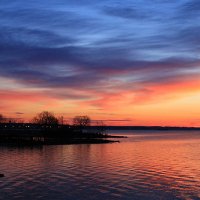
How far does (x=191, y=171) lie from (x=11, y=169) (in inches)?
1246

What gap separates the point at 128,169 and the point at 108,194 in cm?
2326

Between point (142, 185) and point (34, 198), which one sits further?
point (142, 185)

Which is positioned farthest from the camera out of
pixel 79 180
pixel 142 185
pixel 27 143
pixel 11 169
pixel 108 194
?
pixel 27 143

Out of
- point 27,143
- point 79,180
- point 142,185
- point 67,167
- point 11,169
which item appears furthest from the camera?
point 27,143

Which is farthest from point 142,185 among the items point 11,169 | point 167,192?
point 11,169

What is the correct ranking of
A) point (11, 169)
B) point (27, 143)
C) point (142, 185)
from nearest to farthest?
point (142, 185) → point (11, 169) → point (27, 143)

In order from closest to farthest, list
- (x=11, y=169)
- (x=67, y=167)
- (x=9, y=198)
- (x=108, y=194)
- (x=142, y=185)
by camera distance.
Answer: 1. (x=9, y=198)
2. (x=108, y=194)
3. (x=142, y=185)
4. (x=11, y=169)
5. (x=67, y=167)

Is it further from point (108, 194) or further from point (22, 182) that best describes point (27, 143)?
point (108, 194)

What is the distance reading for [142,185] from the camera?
48.8 metres

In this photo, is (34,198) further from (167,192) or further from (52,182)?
(167,192)

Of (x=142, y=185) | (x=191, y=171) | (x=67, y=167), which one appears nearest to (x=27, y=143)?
(x=67, y=167)

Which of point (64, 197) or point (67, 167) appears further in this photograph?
point (67, 167)

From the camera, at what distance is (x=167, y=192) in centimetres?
4472

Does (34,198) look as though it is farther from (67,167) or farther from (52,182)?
(67,167)
